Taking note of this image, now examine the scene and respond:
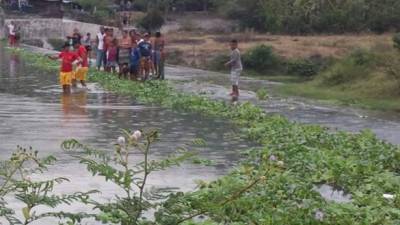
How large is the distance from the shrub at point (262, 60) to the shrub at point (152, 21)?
768 inches

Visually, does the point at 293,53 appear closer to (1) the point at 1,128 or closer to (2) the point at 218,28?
(2) the point at 218,28

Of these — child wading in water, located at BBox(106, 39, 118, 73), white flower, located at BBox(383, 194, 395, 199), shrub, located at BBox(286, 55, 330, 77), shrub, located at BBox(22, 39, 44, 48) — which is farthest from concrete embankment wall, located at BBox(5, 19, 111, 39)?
white flower, located at BBox(383, 194, 395, 199)

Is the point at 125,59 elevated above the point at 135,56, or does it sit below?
below

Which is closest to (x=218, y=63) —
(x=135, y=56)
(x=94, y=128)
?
(x=135, y=56)

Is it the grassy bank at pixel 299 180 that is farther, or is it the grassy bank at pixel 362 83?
the grassy bank at pixel 362 83

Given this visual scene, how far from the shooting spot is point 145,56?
26156mm

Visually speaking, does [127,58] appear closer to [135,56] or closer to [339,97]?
[135,56]

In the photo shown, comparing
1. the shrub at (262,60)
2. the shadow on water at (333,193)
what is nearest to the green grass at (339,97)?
the shrub at (262,60)

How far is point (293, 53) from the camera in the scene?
1735 inches

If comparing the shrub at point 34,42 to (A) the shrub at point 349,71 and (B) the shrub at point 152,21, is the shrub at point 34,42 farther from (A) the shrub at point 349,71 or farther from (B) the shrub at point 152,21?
(A) the shrub at point 349,71

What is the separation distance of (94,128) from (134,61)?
35.9ft

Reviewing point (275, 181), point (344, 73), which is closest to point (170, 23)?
point (344, 73)

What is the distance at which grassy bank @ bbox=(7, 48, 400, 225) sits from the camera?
8.37 metres

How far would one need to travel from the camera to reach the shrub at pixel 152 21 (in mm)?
60531
